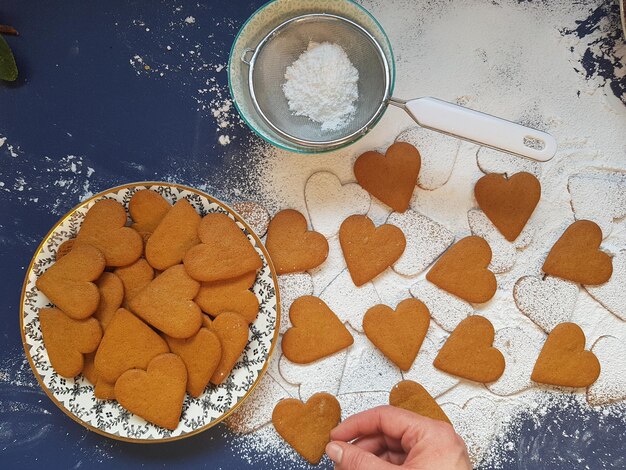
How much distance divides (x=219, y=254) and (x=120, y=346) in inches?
9.6

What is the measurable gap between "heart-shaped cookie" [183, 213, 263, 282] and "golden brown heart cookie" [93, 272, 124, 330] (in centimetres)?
14

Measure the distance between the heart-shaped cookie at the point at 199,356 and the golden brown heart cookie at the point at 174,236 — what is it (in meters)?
0.15

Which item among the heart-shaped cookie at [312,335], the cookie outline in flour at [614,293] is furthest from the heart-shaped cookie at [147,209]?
the cookie outline in flour at [614,293]

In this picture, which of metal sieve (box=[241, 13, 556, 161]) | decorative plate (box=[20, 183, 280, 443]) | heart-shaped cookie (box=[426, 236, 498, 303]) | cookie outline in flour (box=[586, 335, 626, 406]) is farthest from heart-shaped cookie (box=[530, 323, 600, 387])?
decorative plate (box=[20, 183, 280, 443])

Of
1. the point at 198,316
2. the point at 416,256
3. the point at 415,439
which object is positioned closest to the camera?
the point at 415,439

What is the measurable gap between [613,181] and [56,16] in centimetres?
118

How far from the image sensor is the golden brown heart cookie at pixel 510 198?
120cm

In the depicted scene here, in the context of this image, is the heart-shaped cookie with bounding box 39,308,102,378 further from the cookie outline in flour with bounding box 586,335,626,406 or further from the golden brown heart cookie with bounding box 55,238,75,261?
the cookie outline in flour with bounding box 586,335,626,406

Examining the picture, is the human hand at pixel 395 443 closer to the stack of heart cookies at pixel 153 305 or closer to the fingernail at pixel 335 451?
the fingernail at pixel 335 451

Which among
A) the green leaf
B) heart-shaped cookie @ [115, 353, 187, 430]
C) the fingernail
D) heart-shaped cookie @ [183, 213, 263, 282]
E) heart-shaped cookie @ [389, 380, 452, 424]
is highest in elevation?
the green leaf

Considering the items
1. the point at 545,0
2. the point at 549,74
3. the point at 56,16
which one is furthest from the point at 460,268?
the point at 56,16

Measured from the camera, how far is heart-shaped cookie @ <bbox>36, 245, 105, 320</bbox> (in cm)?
109

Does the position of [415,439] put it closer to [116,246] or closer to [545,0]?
[116,246]

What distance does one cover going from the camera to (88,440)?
1.21 m
